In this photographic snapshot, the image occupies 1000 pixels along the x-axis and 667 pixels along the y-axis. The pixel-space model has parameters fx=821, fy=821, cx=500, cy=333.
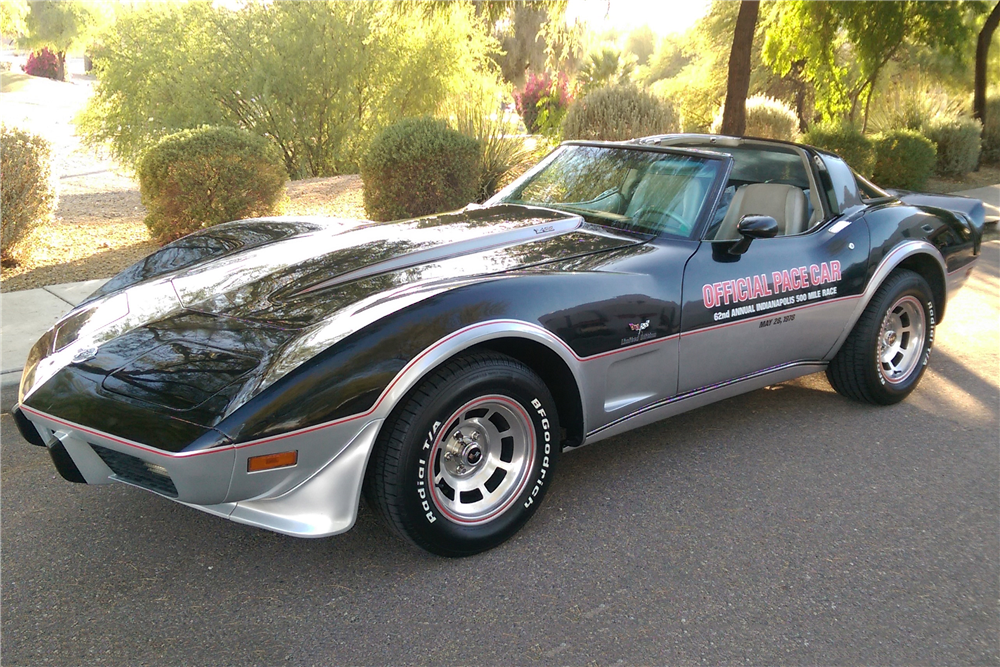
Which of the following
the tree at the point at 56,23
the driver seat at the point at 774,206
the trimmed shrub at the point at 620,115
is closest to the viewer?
the driver seat at the point at 774,206

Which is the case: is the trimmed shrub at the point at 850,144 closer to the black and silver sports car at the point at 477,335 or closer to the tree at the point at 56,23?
the black and silver sports car at the point at 477,335

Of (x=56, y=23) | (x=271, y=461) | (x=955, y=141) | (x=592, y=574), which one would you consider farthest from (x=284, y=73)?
(x=56, y=23)

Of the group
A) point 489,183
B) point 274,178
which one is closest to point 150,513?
point 274,178

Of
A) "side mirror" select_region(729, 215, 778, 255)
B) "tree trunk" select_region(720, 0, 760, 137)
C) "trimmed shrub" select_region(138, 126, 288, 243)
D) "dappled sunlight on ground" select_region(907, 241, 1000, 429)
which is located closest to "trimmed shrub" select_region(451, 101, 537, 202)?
"trimmed shrub" select_region(138, 126, 288, 243)

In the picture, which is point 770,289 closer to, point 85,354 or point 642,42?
point 85,354

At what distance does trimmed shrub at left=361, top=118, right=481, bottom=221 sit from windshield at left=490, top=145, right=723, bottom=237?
4.33 metres

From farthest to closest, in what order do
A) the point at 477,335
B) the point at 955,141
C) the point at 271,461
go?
1. the point at 955,141
2. the point at 477,335
3. the point at 271,461

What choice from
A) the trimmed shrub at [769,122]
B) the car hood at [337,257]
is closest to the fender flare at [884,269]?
the car hood at [337,257]

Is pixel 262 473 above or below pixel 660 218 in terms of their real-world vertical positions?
below

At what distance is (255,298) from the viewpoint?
3.19 meters

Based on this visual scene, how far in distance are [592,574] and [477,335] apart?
93 cm

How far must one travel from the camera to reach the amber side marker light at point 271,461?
2504 millimetres

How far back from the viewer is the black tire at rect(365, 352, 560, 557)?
2.73m

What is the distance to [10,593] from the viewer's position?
2744mm
